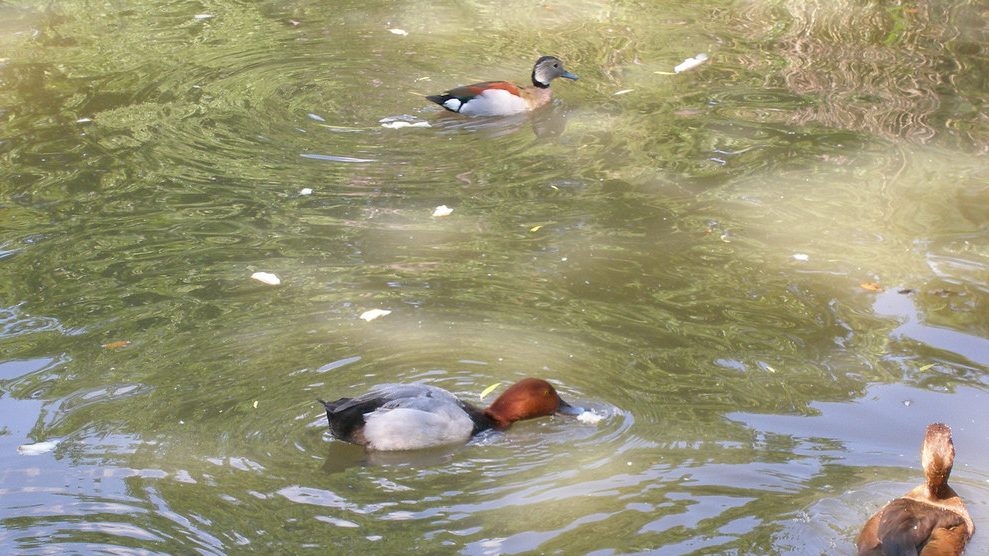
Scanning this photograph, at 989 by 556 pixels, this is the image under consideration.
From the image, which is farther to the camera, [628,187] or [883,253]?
[628,187]

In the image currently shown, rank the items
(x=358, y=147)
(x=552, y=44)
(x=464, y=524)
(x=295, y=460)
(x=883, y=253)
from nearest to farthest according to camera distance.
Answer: (x=464, y=524)
(x=295, y=460)
(x=883, y=253)
(x=358, y=147)
(x=552, y=44)

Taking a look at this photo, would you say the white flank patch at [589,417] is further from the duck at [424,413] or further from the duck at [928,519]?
the duck at [928,519]

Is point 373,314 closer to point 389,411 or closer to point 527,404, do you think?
point 389,411

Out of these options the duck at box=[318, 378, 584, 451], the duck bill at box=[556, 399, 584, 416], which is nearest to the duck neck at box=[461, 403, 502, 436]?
the duck at box=[318, 378, 584, 451]

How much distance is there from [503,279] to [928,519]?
10.8ft

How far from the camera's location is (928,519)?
4.61 meters

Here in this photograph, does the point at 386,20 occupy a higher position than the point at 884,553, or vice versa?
the point at 386,20

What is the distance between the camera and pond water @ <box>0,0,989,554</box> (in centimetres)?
520

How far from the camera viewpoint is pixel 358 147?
380 inches

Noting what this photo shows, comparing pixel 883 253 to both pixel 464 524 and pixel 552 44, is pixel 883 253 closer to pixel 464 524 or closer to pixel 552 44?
pixel 464 524

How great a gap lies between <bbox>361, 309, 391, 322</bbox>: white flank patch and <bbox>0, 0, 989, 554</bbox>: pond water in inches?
1.7

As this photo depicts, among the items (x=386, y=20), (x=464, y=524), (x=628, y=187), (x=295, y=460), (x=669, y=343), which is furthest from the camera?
A: (x=386, y=20)

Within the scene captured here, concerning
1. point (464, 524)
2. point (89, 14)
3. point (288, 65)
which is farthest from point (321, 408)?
point (89, 14)

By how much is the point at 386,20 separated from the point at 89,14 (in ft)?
11.6
